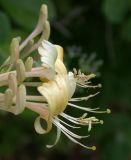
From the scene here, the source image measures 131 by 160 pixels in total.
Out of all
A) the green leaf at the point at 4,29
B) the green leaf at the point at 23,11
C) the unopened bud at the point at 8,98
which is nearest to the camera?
the unopened bud at the point at 8,98

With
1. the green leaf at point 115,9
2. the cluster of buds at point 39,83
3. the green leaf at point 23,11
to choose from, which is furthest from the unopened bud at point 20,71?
the green leaf at point 115,9

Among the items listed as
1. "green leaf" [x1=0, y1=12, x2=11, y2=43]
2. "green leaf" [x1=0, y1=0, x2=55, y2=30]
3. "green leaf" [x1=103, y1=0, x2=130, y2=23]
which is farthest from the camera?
"green leaf" [x1=103, y1=0, x2=130, y2=23]

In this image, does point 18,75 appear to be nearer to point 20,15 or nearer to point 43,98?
point 43,98

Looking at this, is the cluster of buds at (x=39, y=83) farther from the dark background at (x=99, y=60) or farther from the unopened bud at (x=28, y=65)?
the dark background at (x=99, y=60)

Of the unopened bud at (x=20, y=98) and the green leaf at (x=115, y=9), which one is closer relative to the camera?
the unopened bud at (x=20, y=98)

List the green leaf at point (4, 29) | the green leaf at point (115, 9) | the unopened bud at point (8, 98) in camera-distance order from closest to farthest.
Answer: the unopened bud at point (8, 98) → the green leaf at point (4, 29) → the green leaf at point (115, 9)

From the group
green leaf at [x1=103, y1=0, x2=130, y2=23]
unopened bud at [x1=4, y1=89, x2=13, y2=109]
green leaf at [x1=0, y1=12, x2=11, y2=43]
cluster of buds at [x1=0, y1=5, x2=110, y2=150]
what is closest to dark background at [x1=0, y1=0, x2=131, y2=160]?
green leaf at [x1=103, y1=0, x2=130, y2=23]

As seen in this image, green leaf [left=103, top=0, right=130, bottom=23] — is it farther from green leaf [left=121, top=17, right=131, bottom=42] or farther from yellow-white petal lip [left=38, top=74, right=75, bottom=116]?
yellow-white petal lip [left=38, top=74, right=75, bottom=116]
